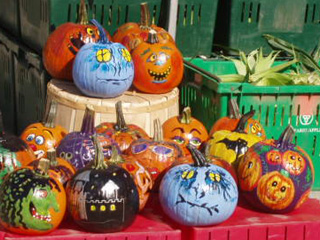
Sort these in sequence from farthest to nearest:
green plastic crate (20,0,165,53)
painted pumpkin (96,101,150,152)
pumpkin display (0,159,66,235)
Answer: green plastic crate (20,0,165,53)
painted pumpkin (96,101,150,152)
pumpkin display (0,159,66,235)

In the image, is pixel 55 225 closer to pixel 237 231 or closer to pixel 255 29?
pixel 237 231

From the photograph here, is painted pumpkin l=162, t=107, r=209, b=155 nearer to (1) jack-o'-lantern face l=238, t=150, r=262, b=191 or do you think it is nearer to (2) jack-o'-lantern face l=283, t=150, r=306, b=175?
(1) jack-o'-lantern face l=238, t=150, r=262, b=191

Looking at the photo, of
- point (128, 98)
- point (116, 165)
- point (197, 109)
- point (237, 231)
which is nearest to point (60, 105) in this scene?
point (128, 98)

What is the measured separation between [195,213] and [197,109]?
1979 mm

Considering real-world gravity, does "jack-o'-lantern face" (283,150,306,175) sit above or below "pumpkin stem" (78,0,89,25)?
below

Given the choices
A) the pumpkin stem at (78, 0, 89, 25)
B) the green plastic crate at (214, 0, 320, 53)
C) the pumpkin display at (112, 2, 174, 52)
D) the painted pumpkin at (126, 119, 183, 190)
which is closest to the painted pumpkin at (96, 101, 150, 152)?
the painted pumpkin at (126, 119, 183, 190)

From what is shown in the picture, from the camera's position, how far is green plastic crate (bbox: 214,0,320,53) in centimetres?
574

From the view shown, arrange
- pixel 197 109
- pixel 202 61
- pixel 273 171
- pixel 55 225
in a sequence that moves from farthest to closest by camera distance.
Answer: pixel 202 61
pixel 197 109
pixel 273 171
pixel 55 225

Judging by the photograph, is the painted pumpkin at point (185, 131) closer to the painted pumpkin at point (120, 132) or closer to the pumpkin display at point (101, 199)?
the painted pumpkin at point (120, 132)

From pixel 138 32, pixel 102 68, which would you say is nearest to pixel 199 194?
pixel 102 68

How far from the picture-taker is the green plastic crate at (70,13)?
5301 millimetres

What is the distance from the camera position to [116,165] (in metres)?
3.40

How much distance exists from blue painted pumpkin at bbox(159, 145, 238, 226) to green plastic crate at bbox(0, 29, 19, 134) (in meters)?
3.04

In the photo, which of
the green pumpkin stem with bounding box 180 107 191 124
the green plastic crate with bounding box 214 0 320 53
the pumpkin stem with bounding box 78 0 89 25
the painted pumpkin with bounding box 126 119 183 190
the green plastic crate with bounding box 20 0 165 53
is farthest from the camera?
the green plastic crate with bounding box 214 0 320 53
